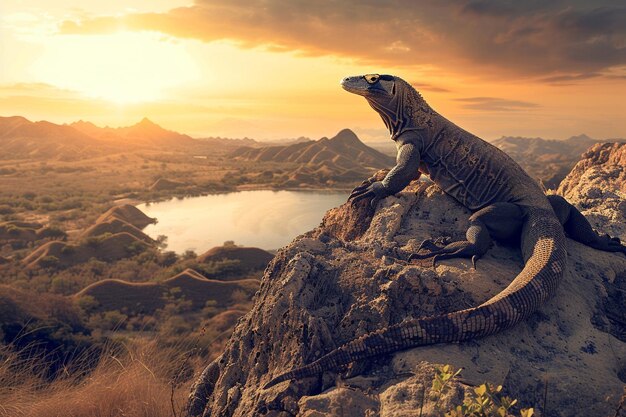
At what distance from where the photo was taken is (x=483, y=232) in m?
4.80

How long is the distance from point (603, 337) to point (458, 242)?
141 centimetres

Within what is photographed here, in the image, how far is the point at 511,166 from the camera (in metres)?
5.55

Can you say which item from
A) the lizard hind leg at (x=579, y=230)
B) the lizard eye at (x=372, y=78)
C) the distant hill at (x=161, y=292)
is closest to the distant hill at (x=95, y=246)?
the distant hill at (x=161, y=292)

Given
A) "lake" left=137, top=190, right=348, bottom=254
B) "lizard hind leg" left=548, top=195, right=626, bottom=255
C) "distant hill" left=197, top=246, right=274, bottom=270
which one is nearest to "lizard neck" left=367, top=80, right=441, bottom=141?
"lizard hind leg" left=548, top=195, right=626, bottom=255

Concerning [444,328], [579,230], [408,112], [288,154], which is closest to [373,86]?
[408,112]

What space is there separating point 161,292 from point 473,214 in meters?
18.3

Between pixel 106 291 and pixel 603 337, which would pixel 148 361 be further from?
pixel 106 291

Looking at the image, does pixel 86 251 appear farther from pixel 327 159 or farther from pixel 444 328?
pixel 327 159

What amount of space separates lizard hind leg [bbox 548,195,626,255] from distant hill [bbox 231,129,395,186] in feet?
190

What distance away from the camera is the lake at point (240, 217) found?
36.6 metres

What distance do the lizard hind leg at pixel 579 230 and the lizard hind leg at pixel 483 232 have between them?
682 mm

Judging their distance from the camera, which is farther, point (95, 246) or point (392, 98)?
point (95, 246)

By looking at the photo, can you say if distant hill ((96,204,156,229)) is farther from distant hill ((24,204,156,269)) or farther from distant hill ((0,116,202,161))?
distant hill ((0,116,202,161))

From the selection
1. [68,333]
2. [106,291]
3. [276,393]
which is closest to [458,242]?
[276,393]
